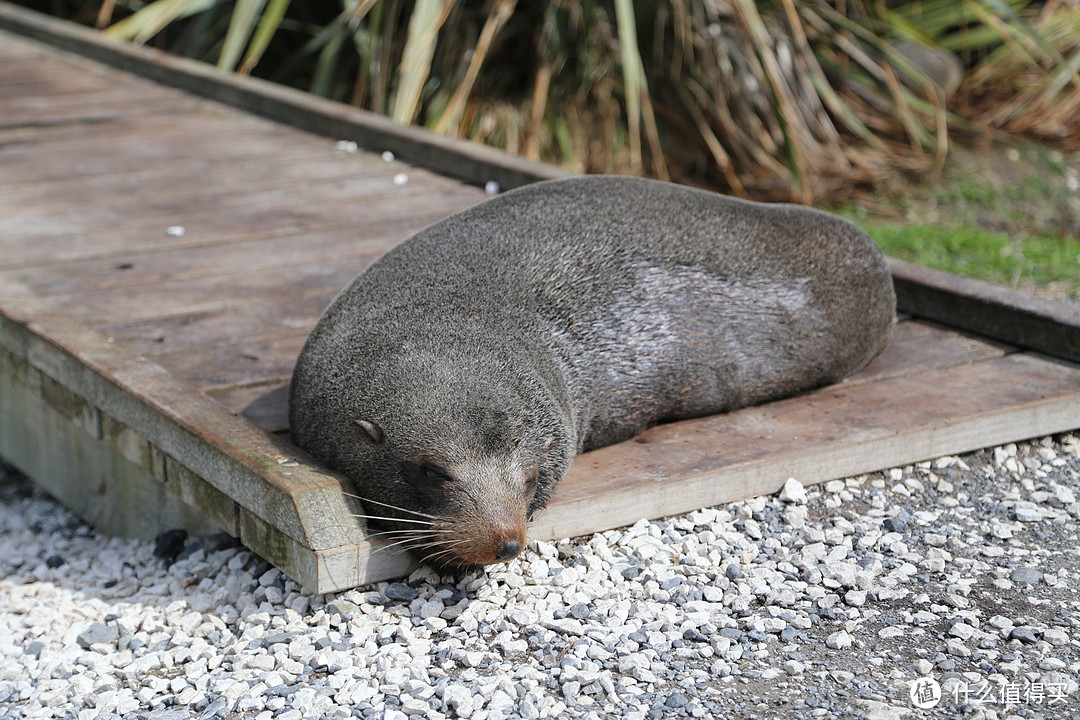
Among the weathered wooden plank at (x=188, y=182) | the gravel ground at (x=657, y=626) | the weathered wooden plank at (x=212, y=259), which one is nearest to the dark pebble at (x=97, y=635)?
the gravel ground at (x=657, y=626)

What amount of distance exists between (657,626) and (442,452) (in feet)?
2.08

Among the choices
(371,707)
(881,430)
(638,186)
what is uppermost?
(638,186)

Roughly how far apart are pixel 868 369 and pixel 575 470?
120 centimetres

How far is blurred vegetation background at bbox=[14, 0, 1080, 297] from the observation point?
7.31 meters

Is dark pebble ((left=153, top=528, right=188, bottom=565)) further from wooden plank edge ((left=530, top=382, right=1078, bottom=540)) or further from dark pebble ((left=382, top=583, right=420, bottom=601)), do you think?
wooden plank edge ((left=530, top=382, right=1078, bottom=540))

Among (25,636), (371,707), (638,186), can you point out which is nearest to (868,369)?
(638,186)

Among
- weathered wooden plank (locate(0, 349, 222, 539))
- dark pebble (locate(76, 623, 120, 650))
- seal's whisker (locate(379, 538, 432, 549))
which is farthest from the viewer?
weathered wooden plank (locate(0, 349, 222, 539))

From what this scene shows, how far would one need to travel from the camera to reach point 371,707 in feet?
8.49

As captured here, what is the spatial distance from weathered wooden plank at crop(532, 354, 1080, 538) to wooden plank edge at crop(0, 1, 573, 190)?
193cm

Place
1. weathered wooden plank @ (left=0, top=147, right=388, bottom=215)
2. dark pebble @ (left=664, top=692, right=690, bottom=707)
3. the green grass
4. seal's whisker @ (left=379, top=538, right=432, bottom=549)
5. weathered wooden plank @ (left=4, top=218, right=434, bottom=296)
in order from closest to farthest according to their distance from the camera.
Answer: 1. dark pebble @ (left=664, top=692, right=690, bottom=707)
2. seal's whisker @ (left=379, top=538, right=432, bottom=549)
3. weathered wooden plank @ (left=4, top=218, right=434, bottom=296)
4. weathered wooden plank @ (left=0, top=147, right=388, bottom=215)
5. the green grass

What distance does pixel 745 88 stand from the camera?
7.56 meters

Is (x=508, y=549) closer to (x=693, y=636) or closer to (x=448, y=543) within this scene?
(x=448, y=543)

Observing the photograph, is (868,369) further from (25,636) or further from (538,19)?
(538,19)

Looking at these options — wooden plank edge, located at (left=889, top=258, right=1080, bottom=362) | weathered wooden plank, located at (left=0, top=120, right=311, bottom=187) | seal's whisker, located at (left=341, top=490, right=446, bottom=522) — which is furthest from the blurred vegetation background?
seal's whisker, located at (left=341, top=490, right=446, bottom=522)
